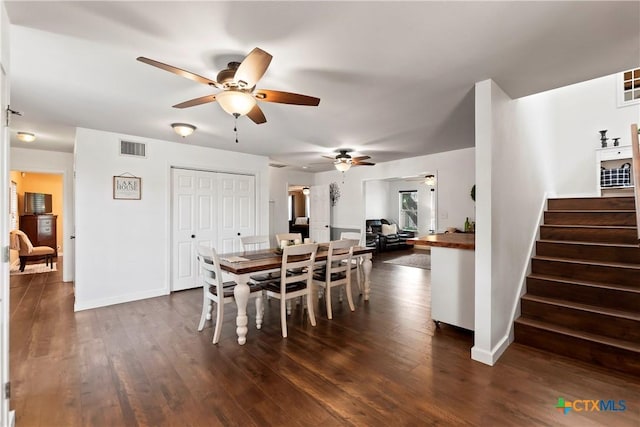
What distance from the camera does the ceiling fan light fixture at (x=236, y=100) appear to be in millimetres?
2080

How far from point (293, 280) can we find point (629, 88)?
17.2 ft

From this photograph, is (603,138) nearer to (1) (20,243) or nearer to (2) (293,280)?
(2) (293,280)

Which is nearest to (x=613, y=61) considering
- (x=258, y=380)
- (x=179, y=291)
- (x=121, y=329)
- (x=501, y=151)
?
(x=501, y=151)

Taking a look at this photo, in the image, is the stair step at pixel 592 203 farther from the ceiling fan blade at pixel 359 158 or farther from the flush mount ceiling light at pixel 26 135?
the flush mount ceiling light at pixel 26 135

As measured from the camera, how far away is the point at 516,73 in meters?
2.32

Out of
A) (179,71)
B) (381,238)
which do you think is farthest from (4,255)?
(381,238)

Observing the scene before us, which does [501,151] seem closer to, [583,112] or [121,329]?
[583,112]

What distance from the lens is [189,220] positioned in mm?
4836

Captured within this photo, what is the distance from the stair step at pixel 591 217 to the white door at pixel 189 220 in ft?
16.5

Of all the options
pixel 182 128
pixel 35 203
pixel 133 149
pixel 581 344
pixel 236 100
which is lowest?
pixel 581 344

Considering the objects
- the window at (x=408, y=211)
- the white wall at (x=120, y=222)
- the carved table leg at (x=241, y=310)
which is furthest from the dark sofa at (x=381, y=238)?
the carved table leg at (x=241, y=310)

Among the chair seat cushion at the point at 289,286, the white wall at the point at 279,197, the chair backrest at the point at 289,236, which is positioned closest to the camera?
the chair seat cushion at the point at 289,286

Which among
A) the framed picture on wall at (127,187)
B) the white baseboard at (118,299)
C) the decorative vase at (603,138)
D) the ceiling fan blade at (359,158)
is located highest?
A: the decorative vase at (603,138)

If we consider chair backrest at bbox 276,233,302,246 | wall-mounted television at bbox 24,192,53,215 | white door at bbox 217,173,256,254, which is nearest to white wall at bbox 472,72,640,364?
chair backrest at bbox 276,233,302,246
